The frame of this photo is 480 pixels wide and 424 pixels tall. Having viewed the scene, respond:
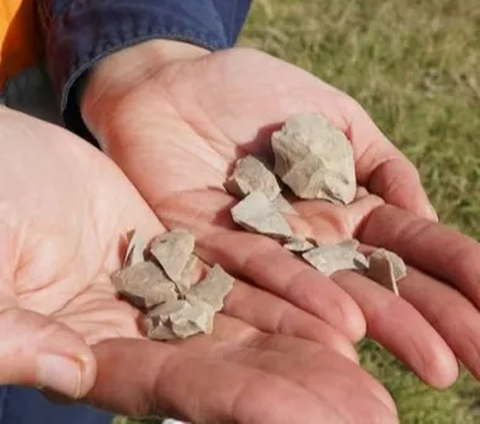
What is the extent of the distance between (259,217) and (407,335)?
13.2 inches

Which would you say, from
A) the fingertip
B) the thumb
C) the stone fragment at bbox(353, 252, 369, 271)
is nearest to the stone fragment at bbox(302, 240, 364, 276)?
the stone fragment at bbox(353, 252, 369, 271)

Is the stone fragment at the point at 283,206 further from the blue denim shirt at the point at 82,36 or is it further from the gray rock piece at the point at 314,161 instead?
the blue denim shirt at the point at 82,36

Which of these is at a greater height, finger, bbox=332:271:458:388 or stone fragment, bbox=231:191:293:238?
finger, bbox=332:271:458:388

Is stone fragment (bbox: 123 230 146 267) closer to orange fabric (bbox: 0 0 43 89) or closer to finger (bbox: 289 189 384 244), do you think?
finger (bbox: 289 189 384 244)

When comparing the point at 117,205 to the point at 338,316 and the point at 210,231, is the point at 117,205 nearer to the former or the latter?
the point at 210,231

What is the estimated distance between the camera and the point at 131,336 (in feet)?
4.71

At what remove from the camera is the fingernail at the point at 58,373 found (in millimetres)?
1249

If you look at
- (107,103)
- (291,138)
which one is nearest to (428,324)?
(291,138)

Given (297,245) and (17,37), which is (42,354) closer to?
(297,245)

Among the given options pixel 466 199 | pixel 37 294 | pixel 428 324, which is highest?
pixel 428 324

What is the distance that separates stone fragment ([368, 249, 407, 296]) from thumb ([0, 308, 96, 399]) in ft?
1.45

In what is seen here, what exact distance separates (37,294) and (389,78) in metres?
1.89

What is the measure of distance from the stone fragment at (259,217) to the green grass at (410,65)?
1.24 meters

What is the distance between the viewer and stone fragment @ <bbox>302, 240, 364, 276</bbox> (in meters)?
1.55
